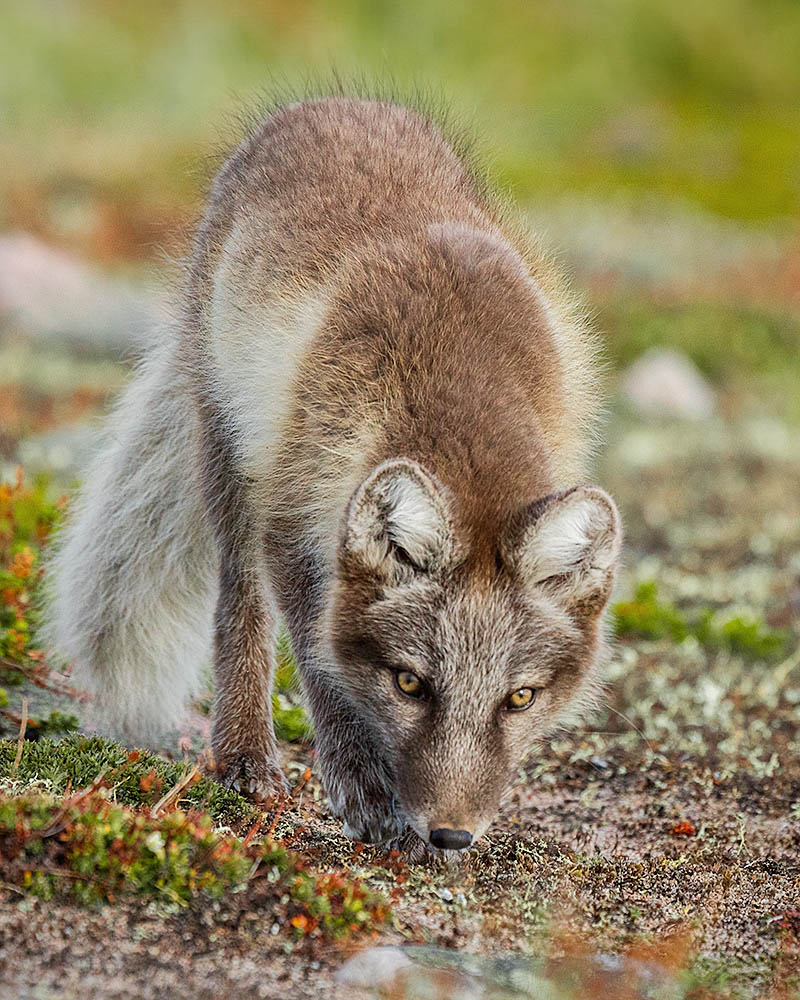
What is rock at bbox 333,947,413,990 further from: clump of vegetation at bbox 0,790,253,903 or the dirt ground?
clump of vegetation at bbox 0,790,253,903

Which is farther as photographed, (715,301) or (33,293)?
(715,301)

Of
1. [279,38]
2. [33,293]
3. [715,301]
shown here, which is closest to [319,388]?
[33,293]

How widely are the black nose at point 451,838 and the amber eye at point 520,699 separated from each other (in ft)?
1.36

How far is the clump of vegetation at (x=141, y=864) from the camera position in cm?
355

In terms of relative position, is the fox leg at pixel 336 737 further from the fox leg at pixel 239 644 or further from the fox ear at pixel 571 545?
the fox ear at pixel 571 545

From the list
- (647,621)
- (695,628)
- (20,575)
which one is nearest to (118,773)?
(20,575)

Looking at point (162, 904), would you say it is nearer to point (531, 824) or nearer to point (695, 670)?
point (531, 824)

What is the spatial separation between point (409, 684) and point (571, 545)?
2.20 ft

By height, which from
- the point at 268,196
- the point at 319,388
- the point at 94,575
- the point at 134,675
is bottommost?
the point at 134,675

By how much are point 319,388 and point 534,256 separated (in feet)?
4.67

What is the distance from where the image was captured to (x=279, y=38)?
3080cm

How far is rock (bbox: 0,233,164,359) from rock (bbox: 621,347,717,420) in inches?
210

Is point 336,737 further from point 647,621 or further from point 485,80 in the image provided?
point 485,80

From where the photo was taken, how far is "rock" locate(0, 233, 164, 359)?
13.7 m
